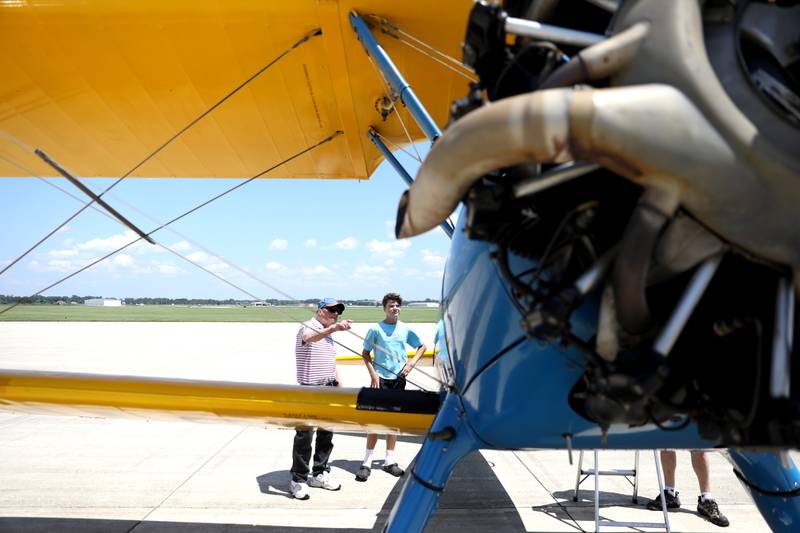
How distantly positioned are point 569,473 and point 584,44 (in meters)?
4.70

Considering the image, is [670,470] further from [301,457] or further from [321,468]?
[301,457]

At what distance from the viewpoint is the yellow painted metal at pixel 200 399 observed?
3.22 metres

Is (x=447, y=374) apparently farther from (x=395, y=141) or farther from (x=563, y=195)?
(x=395, y=141)

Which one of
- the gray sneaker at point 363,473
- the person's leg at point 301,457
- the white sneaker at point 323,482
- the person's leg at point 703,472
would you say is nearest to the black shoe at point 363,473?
the gray sneaker at point 363,473

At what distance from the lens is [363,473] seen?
476 cm

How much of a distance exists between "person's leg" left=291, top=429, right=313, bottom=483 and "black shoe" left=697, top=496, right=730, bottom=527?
119 inches

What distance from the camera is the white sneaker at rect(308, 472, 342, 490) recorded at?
446cm

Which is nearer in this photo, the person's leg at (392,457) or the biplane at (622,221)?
the biplane at (622,221)

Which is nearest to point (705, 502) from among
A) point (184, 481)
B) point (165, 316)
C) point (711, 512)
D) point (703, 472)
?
point (711, 512)

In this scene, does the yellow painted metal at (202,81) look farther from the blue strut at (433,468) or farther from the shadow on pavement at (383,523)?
the shadow on pavement at (383,523)

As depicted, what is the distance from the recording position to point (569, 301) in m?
1.14

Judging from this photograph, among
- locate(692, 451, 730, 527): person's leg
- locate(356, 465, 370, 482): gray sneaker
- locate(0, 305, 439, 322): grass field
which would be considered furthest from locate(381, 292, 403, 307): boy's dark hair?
locate(0, 305, 439, 322): grass field

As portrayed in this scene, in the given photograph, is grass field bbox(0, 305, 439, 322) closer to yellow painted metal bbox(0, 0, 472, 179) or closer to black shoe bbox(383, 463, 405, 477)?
black shoe bbox(383, 463, 405, 477)

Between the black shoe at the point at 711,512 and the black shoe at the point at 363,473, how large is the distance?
2639 mm
